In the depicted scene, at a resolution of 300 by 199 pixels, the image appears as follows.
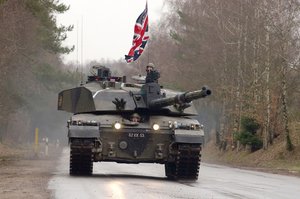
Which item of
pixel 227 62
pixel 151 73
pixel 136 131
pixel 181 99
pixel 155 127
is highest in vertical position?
pixel 227 62

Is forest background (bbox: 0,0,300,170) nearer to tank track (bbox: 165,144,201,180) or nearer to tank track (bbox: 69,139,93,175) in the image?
tank track (bbox: 165,144,201,180)

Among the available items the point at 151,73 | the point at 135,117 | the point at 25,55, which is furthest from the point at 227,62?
the point at 135,117

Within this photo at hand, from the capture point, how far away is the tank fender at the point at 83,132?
57.6 feet

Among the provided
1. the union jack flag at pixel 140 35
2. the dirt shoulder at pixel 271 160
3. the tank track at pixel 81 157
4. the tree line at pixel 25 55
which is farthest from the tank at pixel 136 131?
the tree line at pixel 25 55

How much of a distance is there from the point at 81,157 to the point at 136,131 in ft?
5.34

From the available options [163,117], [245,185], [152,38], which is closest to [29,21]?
[163,117]

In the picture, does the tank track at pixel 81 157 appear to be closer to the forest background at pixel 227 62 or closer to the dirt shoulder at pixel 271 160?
the forest background at pixel 227 62

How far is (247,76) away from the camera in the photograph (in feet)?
137

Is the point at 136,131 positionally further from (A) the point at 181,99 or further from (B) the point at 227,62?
(B) the point at 227,62

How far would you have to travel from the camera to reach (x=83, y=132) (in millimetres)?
17625

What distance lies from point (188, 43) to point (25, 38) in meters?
17.1

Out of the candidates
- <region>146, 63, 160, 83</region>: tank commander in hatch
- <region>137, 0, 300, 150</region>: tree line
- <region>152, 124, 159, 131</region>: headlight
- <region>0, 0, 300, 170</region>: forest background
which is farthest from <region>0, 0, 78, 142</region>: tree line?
<region>152, 124, 159, 131</region>: headlight

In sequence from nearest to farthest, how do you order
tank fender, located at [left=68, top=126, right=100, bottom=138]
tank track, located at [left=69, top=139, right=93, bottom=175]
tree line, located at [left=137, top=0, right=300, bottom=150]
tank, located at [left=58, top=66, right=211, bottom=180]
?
tank fender, located at [left=68, top=126, right=100, bottom=138] < tank track, located at [left=69, top=139, right=93, bottom=175] < tank, located at [left=58, top=66, right=211, bottom=180] < tree line, located at [left=137, top=0, right=300, bottom=150]

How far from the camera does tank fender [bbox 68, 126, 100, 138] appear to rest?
17562mm
